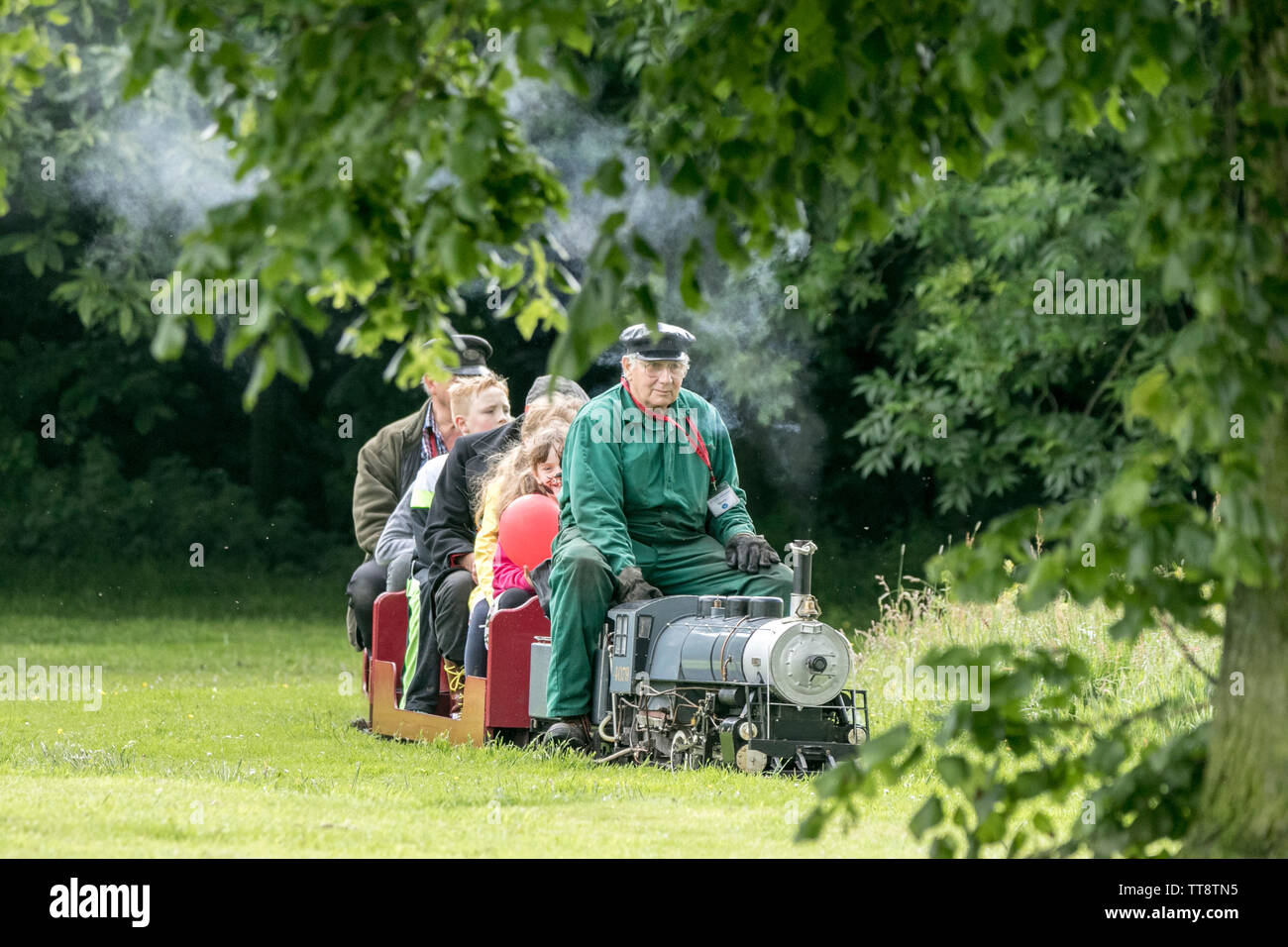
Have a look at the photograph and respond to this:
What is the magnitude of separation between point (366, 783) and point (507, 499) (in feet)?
5.96

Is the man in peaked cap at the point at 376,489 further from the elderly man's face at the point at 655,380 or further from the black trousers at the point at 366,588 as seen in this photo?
the elderly man's face at the point at 655,380

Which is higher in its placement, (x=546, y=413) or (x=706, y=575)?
(x=546, y=413)

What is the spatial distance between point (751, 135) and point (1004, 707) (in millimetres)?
1301

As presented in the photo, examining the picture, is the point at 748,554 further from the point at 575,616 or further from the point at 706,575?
the point at 575,616

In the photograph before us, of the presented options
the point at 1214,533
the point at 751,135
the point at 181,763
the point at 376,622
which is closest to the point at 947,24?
the point at 751,135

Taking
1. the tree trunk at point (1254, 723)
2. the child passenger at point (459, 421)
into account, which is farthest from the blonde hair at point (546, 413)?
the tree trunk at point (1254, 723)

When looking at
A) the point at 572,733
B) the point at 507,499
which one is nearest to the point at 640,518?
the point at 507,499

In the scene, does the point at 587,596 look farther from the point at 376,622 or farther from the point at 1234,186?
the point at 1234,186

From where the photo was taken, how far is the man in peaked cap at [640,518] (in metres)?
7.59

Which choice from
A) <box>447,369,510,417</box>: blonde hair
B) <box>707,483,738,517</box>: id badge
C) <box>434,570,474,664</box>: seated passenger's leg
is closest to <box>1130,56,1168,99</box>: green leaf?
<box>707,483,738,517</box>: id badge

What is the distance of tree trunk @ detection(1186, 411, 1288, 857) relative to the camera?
3.57 meters

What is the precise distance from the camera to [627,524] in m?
7.83

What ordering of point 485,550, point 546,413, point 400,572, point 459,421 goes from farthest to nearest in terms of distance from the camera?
point 400,572
point 459,421
point 485,550
point 546,413

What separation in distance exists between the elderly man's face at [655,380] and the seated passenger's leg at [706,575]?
2.14ft
